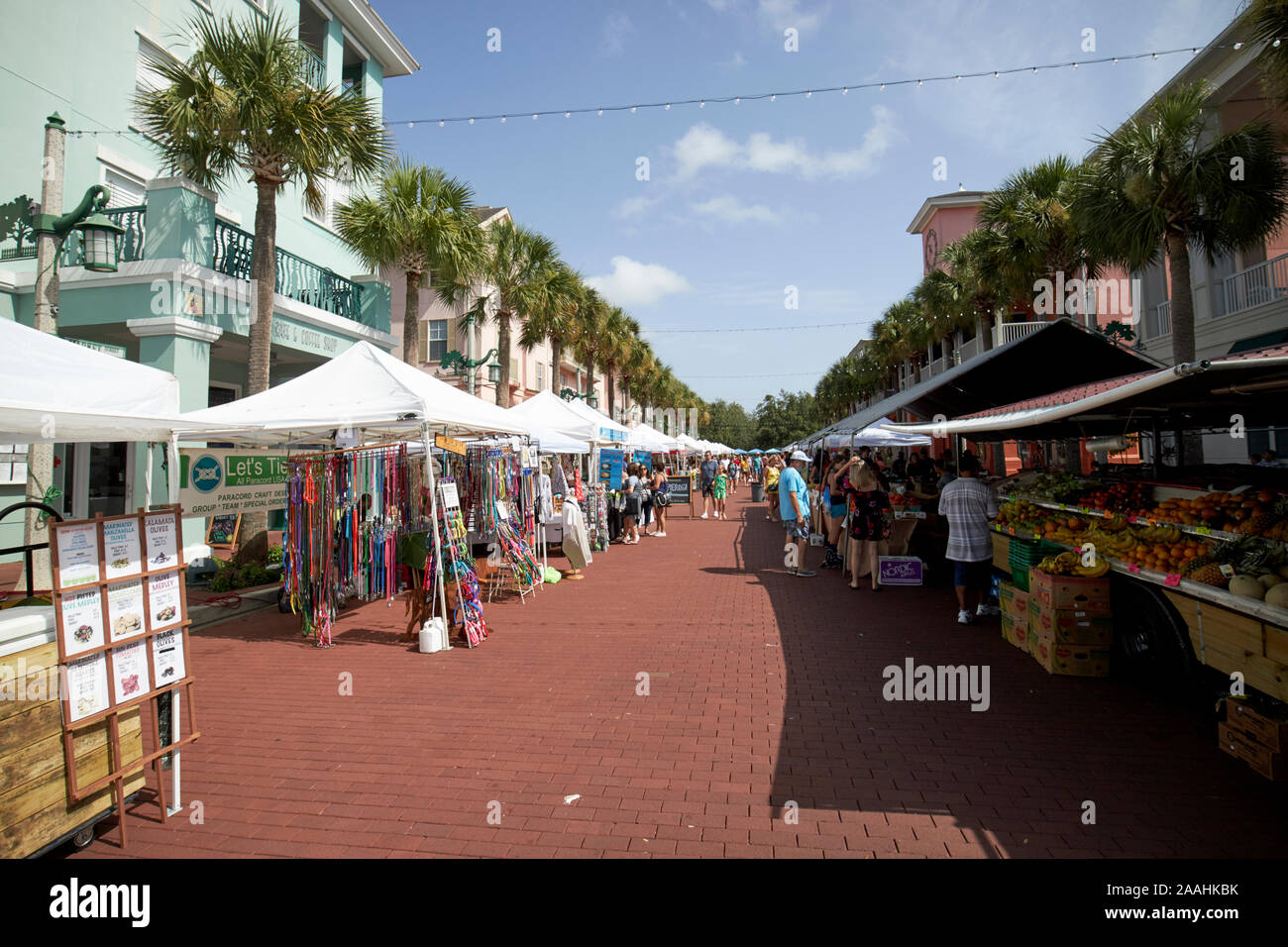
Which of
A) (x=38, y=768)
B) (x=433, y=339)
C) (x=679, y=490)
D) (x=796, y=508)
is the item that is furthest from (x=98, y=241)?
(x=433, y=339)

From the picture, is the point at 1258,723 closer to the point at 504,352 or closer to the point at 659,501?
the point at 659,501

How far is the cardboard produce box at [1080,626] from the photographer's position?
561 centimetres

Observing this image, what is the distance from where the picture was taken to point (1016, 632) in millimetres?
6566

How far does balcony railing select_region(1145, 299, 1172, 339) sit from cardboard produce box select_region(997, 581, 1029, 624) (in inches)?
697

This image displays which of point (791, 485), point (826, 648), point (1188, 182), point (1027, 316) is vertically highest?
point (1027, 316)

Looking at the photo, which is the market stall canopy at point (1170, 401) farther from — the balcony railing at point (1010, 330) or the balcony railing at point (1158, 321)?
the balcony railing at point (1010, 330)

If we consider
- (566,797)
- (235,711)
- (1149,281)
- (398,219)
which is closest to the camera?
(566,797)

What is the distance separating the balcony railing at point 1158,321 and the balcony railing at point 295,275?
23.1m

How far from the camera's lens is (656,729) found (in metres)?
4.77

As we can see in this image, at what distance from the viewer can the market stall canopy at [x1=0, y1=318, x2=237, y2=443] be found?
3.06 m

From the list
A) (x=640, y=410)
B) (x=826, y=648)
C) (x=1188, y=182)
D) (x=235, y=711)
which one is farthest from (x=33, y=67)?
(x=640, y=410)

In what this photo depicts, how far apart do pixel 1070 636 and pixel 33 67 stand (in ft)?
58.2

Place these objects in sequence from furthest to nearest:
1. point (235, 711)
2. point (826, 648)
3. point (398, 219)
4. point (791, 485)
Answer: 1. point (398, 219)
2. point (791, 485)
3. point (826, 648)
4. point (235, 711)
